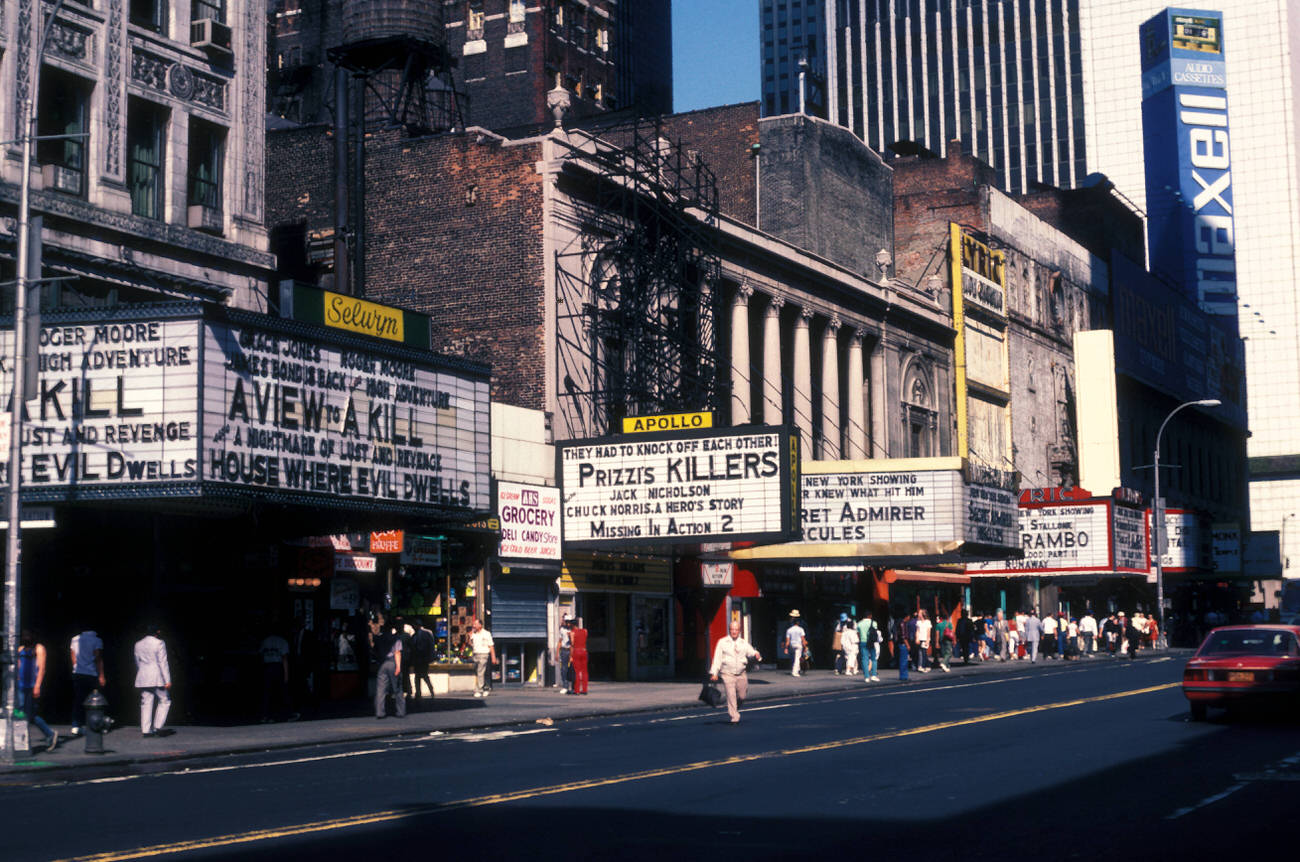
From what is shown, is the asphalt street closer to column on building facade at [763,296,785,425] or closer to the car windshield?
the car windshield

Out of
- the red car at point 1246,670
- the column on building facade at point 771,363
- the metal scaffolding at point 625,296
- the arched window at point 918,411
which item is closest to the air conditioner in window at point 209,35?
the metal scaffolding at point 625,296

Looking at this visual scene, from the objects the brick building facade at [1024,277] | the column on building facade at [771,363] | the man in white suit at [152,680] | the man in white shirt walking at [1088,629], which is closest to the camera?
the man in white suit at [152,680]

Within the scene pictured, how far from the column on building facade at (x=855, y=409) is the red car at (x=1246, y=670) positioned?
32.4 metres

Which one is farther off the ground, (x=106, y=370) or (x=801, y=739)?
(x=106, y=370)

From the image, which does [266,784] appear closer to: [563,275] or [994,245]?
[563,275]

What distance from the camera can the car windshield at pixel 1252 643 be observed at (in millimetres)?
25152

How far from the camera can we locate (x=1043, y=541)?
6225 centimetres

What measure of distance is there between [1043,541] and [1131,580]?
20.3 m

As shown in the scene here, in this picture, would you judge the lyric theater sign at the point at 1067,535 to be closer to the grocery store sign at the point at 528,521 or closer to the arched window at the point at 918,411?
the arched window at the point at 918,411

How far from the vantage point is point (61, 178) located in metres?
29.4

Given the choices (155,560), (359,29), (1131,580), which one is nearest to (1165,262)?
(1131,580)

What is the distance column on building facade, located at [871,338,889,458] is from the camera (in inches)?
2377

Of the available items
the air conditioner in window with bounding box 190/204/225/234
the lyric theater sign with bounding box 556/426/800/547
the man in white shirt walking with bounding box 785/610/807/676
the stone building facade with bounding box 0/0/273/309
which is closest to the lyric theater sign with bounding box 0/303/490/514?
the stone building facade with bounding box 0/0/273/309

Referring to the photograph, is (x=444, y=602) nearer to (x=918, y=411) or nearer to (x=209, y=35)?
(x=209, y=35)
